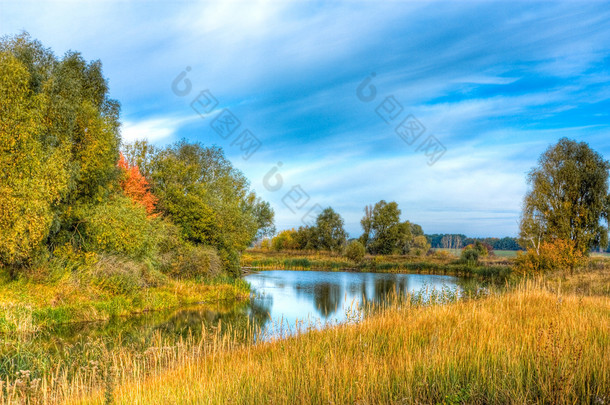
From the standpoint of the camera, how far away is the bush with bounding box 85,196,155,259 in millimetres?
16875

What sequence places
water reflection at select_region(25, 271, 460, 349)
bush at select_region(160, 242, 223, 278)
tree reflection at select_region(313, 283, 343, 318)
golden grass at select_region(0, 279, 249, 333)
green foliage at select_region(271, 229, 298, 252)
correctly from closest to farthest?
water reflection at select_region(25, 271, 460, 349) < golden grass at select_region(0, 279, 249, 333) < tree reflection at select_region(313, 283, 343, 318) < bush at select_region(160, 242, 223, 278) < green foliage at select_region(271, 229, 298, 252)

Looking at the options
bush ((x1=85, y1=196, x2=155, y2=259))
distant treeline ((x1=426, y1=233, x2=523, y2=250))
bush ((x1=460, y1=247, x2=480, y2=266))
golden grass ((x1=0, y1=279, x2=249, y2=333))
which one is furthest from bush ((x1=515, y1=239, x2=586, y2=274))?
distant treeline ((x1=426, y1=233, x2=523, y2=250))

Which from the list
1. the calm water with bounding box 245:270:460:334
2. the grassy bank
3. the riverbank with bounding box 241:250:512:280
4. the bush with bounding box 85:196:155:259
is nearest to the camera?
the grassy bank

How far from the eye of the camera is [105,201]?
1891 centimetres

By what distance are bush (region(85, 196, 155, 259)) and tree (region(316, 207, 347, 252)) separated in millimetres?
47431

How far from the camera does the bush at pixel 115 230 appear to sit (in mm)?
16875

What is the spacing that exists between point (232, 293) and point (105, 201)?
8.09m

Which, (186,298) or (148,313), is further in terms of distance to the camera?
(186,298)

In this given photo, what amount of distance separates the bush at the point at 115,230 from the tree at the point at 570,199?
26.5 metres

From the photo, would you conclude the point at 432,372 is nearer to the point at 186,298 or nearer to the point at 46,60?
the point at 186,298

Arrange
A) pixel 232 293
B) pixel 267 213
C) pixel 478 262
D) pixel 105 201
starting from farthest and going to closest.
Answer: pixel 267 213
pixel 478 262
pixel 232 293
pixel 105 201

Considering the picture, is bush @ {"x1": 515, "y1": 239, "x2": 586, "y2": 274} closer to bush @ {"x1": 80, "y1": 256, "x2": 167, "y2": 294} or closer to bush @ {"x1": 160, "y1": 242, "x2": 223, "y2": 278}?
bush @ {"x1": 160, "y1": 242, "x2": 223, "y2": 278}

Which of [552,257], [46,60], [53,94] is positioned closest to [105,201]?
[53,94]

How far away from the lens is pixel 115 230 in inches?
666
